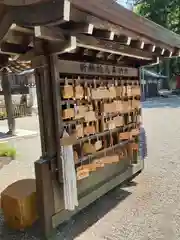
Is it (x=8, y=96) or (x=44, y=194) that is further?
(x=8, y=96)

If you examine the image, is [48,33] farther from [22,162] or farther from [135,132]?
[22,162]

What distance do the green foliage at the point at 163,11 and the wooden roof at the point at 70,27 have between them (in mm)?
25022

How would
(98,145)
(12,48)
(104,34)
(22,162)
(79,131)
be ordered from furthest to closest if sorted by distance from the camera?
(22,162), (98,145), (79,131), (12,48), (104,34)

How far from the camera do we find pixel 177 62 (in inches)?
1149

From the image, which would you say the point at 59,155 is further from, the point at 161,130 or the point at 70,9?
the point at 161,130

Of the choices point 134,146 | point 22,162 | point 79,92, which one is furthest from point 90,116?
point 22,162

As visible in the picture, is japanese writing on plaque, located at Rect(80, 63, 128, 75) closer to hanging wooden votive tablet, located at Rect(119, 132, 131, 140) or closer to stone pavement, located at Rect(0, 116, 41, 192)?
hanging wooden votive tablet, located at Rect(119, 132, 131, 140)

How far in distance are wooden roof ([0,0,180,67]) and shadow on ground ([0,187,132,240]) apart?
2.14 meters

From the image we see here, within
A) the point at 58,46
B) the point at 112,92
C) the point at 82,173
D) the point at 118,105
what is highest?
the point at 58,46

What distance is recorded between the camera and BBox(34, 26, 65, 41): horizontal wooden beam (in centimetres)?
244

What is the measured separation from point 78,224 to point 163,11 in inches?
1070

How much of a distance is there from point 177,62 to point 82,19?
28917mm

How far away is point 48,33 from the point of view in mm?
2508

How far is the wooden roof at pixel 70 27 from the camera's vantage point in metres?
2.31
